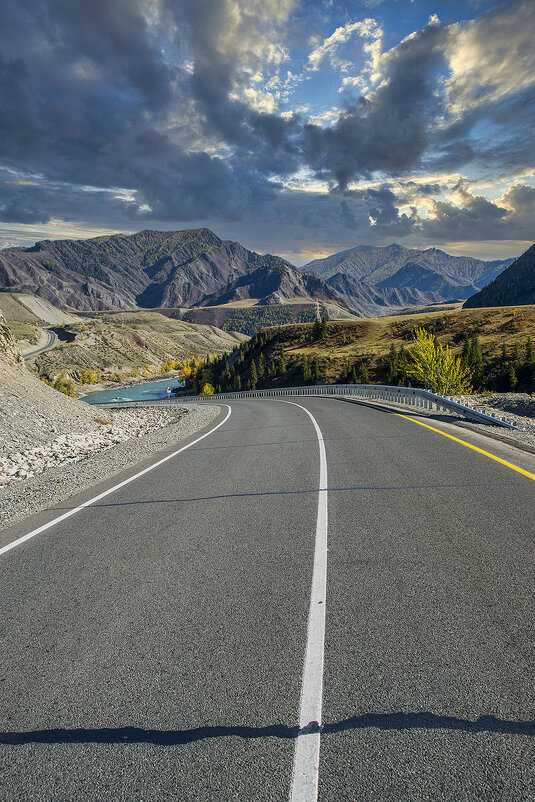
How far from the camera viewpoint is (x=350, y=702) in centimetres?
252

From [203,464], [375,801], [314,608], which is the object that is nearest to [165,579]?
[314,608]

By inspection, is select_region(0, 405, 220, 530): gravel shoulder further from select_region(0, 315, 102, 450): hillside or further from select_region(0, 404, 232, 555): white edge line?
select_region(0, 315, 102, 450): hillside

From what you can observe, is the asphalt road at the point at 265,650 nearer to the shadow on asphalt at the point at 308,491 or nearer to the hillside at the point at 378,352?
the shadow on asphalt at the point at 308,491

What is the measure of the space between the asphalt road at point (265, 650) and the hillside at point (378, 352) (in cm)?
5371

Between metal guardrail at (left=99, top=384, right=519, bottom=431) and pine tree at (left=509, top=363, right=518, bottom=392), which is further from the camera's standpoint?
pine tree at (left=509, top=363, right=518, bottom=392)

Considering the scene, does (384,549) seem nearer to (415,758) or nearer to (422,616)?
(422,616)

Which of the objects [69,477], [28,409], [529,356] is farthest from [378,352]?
[69,477]

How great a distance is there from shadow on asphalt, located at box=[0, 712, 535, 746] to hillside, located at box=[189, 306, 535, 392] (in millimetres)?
56166

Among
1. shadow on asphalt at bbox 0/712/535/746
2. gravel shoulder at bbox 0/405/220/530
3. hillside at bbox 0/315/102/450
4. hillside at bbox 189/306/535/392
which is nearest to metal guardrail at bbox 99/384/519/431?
gravel shoulder at bbox 0/405/220/530

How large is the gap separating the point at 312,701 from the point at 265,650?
2.03ft

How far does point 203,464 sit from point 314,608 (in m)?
6.38

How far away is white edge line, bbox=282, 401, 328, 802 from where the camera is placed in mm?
1990

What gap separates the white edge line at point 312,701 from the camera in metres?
1.99

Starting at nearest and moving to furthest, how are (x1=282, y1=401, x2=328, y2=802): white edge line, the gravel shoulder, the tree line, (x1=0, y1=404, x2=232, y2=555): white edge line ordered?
(x1=282, y1=401, x2=328, y2=802): white edge line, (x1=0, y1=404, x2=232, y2=555): white edge line, the gravel shoulder, the tree line
